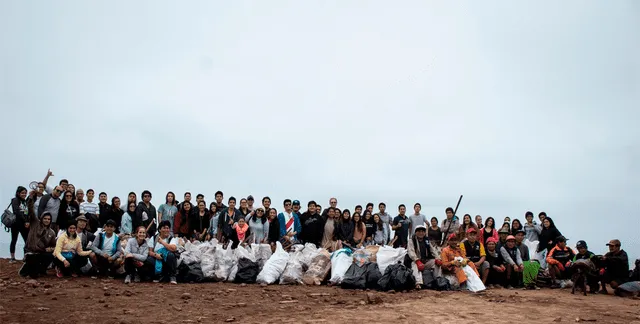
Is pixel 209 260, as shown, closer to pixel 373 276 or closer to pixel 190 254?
pixel 190 254

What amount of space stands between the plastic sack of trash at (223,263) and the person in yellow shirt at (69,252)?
2.41m

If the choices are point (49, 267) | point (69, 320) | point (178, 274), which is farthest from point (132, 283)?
point (69, 320)

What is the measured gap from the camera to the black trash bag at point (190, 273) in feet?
29.2

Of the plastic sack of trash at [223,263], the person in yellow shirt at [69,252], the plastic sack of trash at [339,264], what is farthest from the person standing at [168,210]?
the plastic sack of trash at [339,264]

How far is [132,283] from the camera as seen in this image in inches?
331

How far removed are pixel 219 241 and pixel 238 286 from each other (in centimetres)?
182

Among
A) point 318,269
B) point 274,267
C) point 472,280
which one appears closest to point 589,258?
point 472,280

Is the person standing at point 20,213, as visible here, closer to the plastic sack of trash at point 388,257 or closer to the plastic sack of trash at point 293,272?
the plastic sack of trash at point 293,272

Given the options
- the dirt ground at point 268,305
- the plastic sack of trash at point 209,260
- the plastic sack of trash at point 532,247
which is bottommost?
the dirt ground at point 268,305

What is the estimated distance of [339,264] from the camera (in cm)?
905

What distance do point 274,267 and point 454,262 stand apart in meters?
3.58

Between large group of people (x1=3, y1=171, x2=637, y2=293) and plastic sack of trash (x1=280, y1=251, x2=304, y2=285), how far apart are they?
1015 mm

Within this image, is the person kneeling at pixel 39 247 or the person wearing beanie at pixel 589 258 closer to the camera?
the person kneeling at pixel 39 247

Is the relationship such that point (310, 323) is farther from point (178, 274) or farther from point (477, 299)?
point (178, 274)
